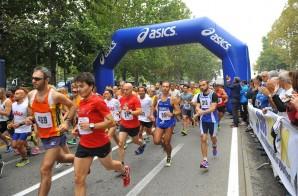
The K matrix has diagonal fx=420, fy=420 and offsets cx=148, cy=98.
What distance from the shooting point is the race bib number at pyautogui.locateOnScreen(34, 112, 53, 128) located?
5641 mm

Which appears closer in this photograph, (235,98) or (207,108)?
(207,108)

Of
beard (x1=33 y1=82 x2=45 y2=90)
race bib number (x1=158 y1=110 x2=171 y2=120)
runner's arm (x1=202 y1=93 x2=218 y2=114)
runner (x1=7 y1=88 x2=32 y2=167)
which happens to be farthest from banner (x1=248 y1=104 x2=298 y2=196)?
runner (x1=7 y1=88 x2=32 y2=167)

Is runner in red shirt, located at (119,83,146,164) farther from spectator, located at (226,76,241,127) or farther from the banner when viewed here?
spectator, located at (226,76,241,127)

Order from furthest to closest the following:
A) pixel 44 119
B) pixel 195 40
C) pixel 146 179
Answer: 1. pixel 195 40
2. pixel 146 179
3. pixel 44 119

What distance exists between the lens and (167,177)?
756cm

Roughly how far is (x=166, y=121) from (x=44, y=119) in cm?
345

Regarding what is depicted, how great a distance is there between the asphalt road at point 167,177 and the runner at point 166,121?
0.47 metres

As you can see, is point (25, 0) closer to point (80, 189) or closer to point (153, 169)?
point (153, 169)

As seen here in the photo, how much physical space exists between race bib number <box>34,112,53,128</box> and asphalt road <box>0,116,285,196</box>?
1345mm

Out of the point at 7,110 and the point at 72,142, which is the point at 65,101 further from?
the point at 72,142

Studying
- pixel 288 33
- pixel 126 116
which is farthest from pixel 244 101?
pixel 288 33

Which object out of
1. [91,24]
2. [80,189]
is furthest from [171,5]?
[80,189]

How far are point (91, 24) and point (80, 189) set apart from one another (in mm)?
16600

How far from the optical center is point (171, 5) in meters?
49.8
